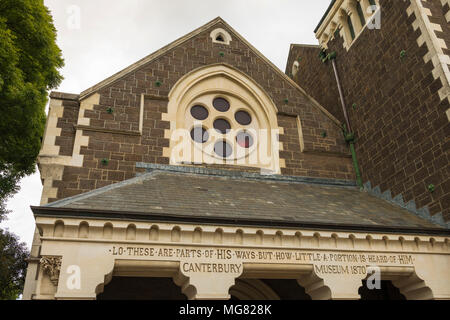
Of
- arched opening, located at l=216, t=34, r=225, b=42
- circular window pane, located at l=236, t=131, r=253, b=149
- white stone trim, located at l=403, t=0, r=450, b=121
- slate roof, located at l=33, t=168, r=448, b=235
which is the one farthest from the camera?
arched opening, located at l=216, t=34, r=225, b=42

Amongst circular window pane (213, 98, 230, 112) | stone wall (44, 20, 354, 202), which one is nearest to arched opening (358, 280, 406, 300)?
stone wall (44, 20, 354, 202)

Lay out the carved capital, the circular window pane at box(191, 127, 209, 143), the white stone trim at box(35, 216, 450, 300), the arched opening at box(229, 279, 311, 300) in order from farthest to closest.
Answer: the circular window pane at box(191, 127, 209, 143)
the arched opening at box(229, 279, 311, 300)
the white stone trim at box(35, 216, 450, 300)
the carved capital

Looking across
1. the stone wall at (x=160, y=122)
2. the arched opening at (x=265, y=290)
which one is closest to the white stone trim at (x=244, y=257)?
the arched opening at (x=265, y=290)

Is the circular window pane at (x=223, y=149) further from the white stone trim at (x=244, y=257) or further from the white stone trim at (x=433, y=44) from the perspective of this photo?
the white stone trim at (x=433, y=44)

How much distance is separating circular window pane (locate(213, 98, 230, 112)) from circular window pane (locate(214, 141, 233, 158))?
1339mm

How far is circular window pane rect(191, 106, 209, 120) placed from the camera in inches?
504

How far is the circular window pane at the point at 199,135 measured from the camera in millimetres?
12281

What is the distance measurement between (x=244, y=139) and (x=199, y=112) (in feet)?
5.78

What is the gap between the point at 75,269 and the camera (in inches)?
268

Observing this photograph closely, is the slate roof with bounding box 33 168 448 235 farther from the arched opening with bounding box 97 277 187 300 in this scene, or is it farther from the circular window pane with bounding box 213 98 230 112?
the circular window pane with bounding box 213 98 230 112

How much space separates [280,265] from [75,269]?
3.94m

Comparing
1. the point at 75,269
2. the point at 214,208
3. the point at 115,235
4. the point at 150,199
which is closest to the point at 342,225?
the point at 214,208

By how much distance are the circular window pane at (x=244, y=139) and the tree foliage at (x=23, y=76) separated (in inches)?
277
